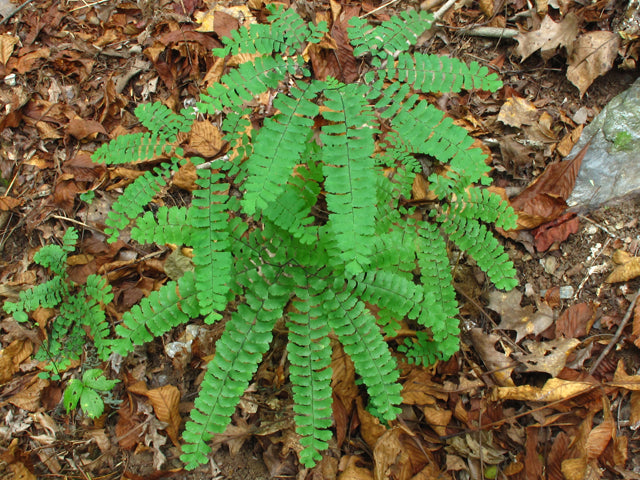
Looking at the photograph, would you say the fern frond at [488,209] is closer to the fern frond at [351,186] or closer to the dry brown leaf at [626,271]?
the dry brown leaf at [626,271]

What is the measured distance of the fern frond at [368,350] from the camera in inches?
93.7

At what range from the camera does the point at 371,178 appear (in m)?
1.93

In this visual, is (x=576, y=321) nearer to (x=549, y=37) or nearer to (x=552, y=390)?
(x=552, y=390)

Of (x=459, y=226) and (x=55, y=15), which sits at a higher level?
(x=55, y=15)

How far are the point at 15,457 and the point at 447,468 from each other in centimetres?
304

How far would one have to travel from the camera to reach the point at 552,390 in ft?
9.19

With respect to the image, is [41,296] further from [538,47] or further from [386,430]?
[538,47]

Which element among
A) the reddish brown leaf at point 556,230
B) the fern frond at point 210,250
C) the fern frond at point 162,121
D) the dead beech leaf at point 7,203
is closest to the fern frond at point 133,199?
the fern frond at point 162,121

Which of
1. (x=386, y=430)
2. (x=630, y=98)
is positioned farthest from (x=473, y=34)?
(x=386, y=430)

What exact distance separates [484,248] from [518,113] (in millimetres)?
1571

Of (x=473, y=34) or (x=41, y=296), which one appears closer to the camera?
(x=41, y=296)

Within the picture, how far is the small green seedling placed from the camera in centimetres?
299

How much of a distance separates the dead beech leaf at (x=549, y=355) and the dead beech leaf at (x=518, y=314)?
12 centimetres

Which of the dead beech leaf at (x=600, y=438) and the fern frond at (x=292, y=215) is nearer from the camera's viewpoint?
the fern frond at (x=292, y=215)
